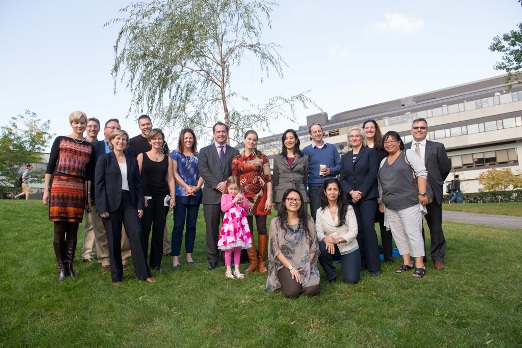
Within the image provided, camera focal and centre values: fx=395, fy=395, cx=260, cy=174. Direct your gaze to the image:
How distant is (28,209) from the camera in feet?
39.4

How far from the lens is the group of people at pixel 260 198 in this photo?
539cm

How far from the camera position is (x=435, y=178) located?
6074 millimetres

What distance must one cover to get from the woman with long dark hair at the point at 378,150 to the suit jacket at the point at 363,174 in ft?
0.72

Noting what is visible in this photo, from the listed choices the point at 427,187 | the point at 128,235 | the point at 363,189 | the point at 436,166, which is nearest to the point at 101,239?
the point at 128,235

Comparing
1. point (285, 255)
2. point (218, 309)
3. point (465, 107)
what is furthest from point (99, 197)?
point (465, 107)

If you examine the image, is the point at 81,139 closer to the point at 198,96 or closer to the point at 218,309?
the point at 218,309

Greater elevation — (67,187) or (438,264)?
(67,187)

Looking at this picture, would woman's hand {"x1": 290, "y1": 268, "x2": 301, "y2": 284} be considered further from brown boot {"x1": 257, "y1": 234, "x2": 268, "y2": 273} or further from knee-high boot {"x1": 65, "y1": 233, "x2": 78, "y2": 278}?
knee-high boot {"x1": 65, "y1": 233, "x2": 78, "y2": 278}

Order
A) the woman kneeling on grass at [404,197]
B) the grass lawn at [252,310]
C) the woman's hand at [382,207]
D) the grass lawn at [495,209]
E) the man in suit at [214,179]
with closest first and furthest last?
the grass lawn at [252,310] < the woman kneeling on grass at [404,197] < the woman's hand at [382,207] < the man in suit at [214,179] < the grass lawn at [495,209]

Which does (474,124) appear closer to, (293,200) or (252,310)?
(293,200)

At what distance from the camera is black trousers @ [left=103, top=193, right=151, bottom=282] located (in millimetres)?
5457

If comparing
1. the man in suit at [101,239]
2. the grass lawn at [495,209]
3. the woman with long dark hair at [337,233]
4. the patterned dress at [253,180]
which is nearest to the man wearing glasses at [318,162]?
the woman with long dark hair at [337,233]

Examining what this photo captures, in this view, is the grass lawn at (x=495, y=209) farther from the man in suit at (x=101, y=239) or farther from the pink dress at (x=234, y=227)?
the man in suit at (x=101, y=239)

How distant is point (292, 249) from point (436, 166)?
2713 millimetres
